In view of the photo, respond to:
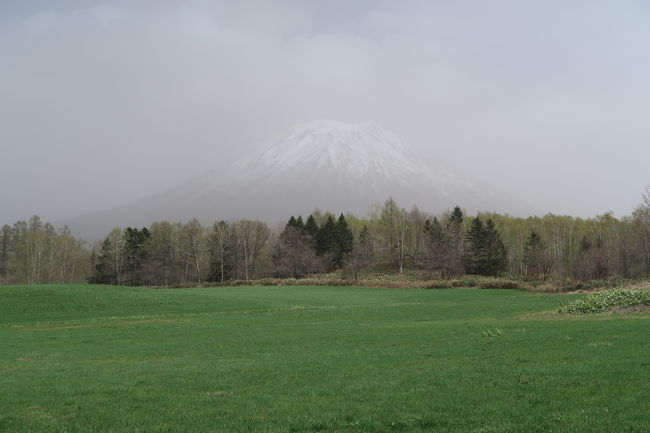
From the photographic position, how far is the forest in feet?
333

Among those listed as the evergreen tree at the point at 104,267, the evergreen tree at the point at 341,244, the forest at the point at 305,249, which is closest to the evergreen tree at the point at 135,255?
the forest at the point at 305,249

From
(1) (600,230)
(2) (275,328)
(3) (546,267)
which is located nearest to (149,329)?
(2) (275,328)

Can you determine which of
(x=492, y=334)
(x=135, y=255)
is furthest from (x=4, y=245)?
(x=492, y=334)

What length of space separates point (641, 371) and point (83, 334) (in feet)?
102

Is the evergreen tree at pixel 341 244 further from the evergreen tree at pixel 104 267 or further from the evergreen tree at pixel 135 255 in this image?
the evergreen tree at pixel 104 267

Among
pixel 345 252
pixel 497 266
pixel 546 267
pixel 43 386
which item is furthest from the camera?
pixel 345 252

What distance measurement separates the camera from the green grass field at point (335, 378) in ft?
31.9

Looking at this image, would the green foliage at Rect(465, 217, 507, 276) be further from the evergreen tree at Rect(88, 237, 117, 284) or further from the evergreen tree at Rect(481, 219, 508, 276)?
the evergreen tree at Rect(88, 237, 117, 284)

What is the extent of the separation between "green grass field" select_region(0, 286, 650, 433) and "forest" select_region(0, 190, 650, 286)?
68.3 meters

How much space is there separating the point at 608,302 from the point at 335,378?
79.8 feet

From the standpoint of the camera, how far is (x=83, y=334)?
104 ft

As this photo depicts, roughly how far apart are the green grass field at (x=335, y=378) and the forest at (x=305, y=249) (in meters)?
68.3

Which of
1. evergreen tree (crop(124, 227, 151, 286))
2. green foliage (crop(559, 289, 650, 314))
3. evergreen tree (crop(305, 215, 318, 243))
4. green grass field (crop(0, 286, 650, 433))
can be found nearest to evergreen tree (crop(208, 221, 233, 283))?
evergreen tree (crop(124, 227, 151, 286))

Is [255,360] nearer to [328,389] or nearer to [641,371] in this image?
[328,389]
